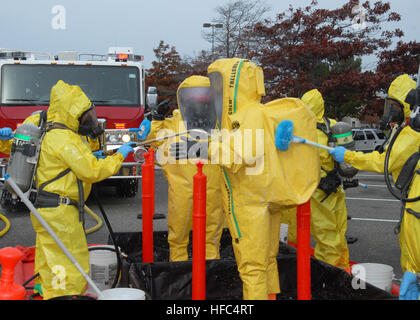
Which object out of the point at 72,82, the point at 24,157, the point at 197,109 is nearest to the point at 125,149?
the point at 24,157

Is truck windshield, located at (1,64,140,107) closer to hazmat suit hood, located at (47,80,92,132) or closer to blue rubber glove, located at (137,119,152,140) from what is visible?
blue rubber glove, located at (137,119,152,140)

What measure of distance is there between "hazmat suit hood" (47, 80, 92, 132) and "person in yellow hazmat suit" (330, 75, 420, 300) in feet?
6.58

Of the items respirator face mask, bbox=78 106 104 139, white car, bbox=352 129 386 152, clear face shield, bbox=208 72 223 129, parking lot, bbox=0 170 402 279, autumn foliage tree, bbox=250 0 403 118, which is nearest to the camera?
clear face shield, bbox=208 72 223 129

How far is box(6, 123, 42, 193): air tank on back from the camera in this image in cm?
372

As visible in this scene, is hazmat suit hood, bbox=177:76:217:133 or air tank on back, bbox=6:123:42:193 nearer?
air tank on back, bbox=6:123:42:193

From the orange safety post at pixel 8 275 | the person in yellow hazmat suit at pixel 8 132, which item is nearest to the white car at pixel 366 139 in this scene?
the person in yellow hazmat suit at pixel 8 132

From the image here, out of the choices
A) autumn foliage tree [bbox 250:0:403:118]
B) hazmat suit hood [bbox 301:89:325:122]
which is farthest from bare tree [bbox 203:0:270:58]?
hazmat suit hood [bbox 301:89:325:122]

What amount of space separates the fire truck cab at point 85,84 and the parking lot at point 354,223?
97cm

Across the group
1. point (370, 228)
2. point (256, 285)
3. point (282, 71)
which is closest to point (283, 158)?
point (256, 285)
